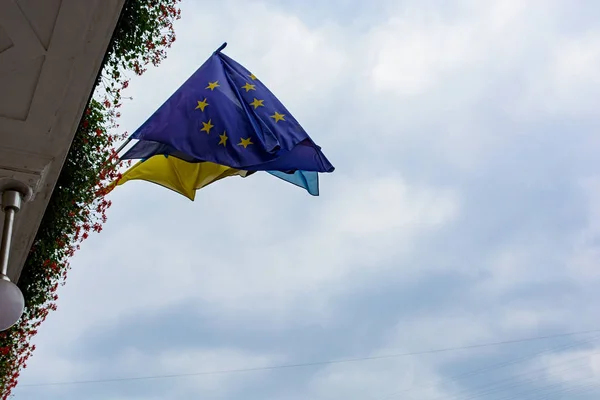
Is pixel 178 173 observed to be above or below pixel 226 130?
above

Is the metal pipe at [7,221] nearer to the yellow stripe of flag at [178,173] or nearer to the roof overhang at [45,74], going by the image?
the roof overhang at [45,74]

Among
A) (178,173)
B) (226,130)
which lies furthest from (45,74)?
(178,173)

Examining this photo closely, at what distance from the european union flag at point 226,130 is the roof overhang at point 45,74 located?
1669mm

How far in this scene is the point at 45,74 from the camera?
3193mm

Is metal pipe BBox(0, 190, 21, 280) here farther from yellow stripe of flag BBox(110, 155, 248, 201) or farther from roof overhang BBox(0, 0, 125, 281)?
yellow stripe of flag BBox(110, 155, 248, 201)

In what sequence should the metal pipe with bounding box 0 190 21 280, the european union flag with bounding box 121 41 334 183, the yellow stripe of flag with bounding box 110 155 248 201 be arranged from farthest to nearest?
the yellow stripe of flag with bounding box 110 155 248 201 → the european union flag with bounding box 121 41 334 183 → the metal pipe with bounding box 0 190 21 280

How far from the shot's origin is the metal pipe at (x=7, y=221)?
3041mm

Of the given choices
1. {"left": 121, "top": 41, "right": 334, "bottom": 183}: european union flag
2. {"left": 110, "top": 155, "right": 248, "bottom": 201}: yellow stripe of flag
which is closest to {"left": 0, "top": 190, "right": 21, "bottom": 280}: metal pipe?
{"left": 121, "top": 41, "right": 334, "bottom": 183}: european union flag

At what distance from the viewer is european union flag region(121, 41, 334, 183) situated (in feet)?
18.2

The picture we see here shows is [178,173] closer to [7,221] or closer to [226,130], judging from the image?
[226,130]

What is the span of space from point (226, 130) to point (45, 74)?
253 centimetres

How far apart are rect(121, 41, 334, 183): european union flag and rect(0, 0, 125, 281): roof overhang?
1.67 metres

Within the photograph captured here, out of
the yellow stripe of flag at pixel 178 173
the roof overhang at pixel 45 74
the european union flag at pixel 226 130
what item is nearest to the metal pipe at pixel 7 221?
the roof overhang at pixel 45 74

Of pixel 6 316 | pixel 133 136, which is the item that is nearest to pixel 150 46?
pixel 133 136
